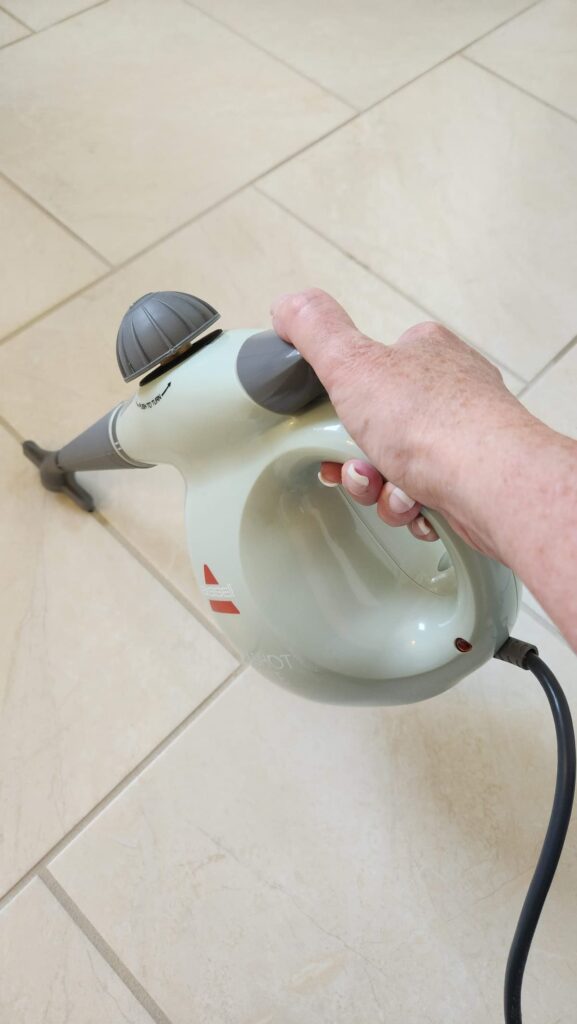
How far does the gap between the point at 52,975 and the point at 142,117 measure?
121 centimetres

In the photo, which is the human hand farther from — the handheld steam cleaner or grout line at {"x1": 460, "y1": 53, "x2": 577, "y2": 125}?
grout line at {"x1": 460, "y1": 53, "x2": 577, "y2": 125}

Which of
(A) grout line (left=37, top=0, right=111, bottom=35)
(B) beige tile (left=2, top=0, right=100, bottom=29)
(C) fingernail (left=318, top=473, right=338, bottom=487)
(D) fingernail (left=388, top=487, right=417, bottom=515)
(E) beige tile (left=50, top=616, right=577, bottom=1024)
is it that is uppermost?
(B) beige tile (left=2, top=0, right=100, bottom=29)

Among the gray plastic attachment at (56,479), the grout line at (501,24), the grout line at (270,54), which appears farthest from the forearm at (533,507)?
the grout line at (501,24)

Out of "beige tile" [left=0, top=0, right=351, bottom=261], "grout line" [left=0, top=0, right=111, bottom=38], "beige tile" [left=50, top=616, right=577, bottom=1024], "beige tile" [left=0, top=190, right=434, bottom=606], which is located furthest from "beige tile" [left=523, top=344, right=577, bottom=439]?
"grout line" [left=0, top=0, right=111, bottom=38]

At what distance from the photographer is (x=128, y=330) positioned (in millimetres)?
614

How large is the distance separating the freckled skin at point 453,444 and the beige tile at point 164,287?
435mm

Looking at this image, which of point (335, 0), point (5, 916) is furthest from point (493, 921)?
point (335, 0)

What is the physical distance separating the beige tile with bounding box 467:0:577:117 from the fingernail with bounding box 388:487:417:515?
112 cm

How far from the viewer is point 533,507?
43 cm

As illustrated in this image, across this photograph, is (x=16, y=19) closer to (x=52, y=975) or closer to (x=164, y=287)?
(x=164, y=287)

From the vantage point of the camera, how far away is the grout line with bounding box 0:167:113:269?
115 centimetres

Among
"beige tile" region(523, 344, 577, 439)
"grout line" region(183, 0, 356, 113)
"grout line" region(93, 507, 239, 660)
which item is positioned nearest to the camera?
"grout line" region(93, 507, 239, 660)

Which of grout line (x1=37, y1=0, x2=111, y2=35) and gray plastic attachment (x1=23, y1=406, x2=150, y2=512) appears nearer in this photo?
gray plastic attachment (x1=23, y1=406, x2=150, y2=512)

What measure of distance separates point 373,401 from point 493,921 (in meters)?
0.55
